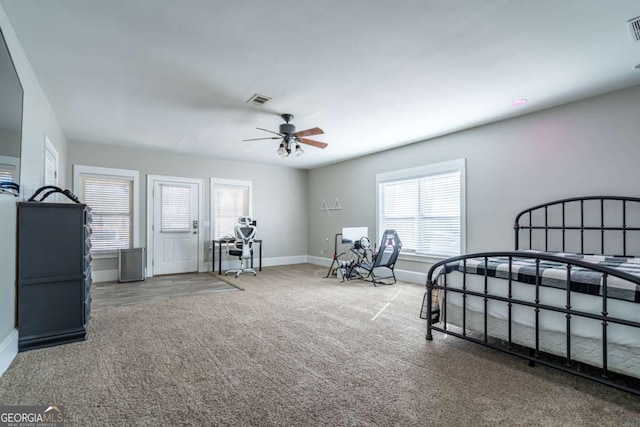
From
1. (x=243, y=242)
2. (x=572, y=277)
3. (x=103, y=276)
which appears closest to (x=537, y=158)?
(x=572, y=277)

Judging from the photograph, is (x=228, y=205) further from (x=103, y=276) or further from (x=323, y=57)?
(x=323, y=57)

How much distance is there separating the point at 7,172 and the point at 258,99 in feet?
7.63

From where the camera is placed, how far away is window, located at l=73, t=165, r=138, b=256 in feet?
18.5

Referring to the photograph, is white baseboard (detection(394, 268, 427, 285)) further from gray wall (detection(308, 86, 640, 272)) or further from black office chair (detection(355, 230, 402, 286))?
black office chair (detection(355, 230, 402, 286))

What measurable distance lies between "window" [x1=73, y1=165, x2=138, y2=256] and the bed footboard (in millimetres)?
5760

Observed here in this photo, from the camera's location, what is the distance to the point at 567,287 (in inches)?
80.4

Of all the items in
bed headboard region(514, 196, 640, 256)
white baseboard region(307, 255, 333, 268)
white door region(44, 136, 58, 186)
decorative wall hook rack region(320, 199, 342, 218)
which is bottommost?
white baseboard region(307, 255, 333, 268)

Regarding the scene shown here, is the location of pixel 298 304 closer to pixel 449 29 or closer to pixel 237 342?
pixel 237 342

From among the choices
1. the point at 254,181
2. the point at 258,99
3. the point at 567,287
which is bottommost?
the point at 567,287

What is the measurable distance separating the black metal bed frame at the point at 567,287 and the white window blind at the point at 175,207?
17.0 ft

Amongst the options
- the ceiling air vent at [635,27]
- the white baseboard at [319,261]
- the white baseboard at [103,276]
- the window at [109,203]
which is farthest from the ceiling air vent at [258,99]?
the white baseboard at [319,261]

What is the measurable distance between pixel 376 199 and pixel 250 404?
4910mm

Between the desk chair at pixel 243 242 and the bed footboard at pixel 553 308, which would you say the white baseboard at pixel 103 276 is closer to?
the desk chair at pixel 243 242

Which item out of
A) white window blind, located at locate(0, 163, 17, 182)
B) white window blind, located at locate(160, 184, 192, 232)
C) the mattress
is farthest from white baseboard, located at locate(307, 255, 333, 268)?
white window blind, located at locate(0, 163, 17, 182)
